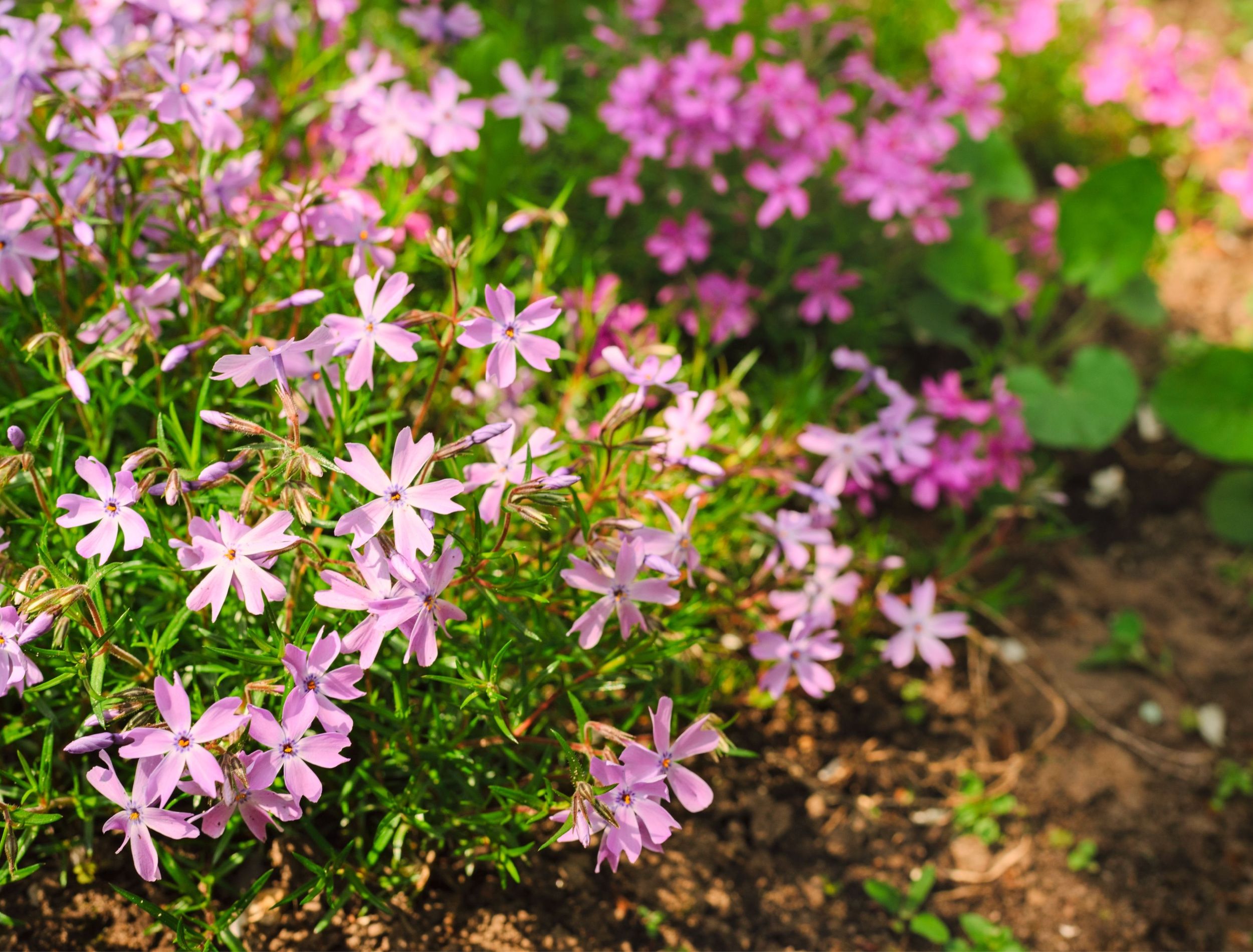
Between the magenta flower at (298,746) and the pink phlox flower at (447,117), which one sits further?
the pink phlox flower at (447,117)

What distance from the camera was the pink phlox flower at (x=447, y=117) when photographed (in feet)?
6.73

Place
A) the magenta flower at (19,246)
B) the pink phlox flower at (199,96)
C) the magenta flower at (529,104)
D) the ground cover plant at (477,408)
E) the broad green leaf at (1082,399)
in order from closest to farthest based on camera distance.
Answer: the ground cover plant at (477,408) → the magenta flower at (19,246) → the pink phlox flower at (199,96) → the magenta flower at (529,104) → the broad green leaf at (1082,399)

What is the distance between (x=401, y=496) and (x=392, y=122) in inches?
45.7

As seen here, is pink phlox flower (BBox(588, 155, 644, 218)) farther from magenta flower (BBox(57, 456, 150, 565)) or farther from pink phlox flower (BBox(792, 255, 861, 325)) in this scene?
magenta flower (BBox(57, 456, 150, 565))

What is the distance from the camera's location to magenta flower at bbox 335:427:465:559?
121 centimetres

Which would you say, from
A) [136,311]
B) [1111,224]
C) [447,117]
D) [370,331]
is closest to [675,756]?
[370,331]

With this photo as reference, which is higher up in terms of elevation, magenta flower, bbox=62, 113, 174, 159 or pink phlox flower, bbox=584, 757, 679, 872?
magenta flower, bbox=62, 113, 174, 159

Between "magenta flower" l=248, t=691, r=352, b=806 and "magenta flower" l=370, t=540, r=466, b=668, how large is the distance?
0.12 m

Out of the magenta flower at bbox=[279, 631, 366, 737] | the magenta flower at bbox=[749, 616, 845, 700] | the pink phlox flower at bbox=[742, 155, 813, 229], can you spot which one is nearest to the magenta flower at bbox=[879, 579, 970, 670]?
the magenta flower at bbox=[749, 616, 845, 700]

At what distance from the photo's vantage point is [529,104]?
7.48 feet

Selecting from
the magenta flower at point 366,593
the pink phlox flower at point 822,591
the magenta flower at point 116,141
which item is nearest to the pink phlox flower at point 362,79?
the magenta flower at point 116,141

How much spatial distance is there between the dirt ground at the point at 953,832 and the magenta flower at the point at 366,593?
2.12 feet

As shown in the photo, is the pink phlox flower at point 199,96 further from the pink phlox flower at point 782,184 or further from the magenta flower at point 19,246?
the pink phlox flower at point 782,184

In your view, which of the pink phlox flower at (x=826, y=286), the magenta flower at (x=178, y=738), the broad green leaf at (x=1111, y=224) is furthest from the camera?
the broad green leaf at (x=1111, y=224)
